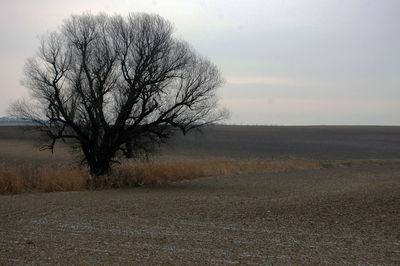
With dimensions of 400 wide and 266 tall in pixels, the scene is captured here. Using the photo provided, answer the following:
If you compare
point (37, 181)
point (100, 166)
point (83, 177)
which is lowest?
point (37, 181)

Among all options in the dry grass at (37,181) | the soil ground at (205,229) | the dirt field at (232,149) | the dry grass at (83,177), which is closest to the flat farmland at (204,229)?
the soil ground at (205,229)

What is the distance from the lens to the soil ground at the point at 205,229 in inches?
356

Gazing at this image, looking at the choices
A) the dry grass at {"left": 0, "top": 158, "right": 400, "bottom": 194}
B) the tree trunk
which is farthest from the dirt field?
the tree trunk

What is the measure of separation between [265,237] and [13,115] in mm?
17782

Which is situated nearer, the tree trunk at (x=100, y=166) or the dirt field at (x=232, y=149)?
the tree trunk at (x=100, y=166)

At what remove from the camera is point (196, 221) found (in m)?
13.0

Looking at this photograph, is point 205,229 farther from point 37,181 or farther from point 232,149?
point 232,149

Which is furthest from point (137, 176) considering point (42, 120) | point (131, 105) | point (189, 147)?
point (189, 147)

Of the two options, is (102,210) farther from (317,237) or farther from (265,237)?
(317,237)

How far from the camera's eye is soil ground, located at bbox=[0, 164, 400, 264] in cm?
904

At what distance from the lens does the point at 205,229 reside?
11.9 metres

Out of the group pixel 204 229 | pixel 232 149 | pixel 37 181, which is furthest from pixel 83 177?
pixel 232 149

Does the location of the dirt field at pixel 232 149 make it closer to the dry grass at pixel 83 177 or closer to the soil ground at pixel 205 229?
the dry grass at pixel 83 177

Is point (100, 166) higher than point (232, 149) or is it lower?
higher
